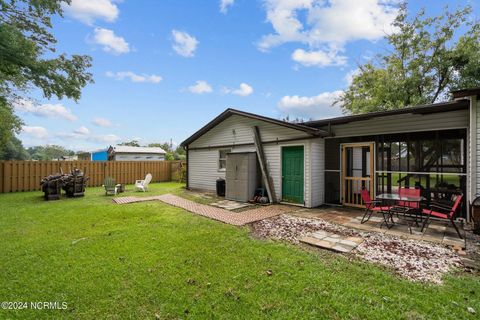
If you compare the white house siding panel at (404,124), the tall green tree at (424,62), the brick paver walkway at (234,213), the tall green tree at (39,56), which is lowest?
the brick paver walkway at (234,213)

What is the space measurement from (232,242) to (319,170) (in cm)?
508

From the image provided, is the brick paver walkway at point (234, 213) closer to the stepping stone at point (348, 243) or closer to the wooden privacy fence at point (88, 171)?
the stepping stone at point (348, 243)

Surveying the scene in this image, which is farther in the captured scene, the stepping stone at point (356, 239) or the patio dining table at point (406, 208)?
the patio dining table at point (406, 208)

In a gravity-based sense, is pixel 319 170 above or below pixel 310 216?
above

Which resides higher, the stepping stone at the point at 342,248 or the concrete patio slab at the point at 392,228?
the concrete patio slab at the point at 392,228

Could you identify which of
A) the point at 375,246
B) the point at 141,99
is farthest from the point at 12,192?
the point at 375,246

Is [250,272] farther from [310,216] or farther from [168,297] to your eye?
[310,216]

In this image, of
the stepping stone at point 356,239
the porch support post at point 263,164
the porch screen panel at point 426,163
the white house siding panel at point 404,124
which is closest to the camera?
the stepping stone at point 356,239

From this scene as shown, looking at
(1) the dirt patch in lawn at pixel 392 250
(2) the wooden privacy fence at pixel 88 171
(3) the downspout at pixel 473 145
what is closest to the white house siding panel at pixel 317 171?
(1) the dirt patch in lawn at pixel 392 250

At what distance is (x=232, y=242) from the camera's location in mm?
4613

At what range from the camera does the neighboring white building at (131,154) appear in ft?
85.1

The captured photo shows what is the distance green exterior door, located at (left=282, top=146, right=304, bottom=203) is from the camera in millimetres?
8344

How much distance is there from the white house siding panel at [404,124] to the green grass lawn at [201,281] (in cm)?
479

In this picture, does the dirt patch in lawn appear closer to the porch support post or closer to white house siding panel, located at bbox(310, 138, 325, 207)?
white house siding panel, located at bbox(310, 138, 325, 207)
